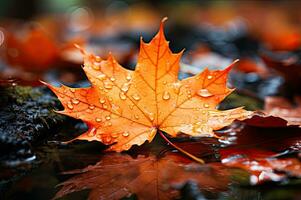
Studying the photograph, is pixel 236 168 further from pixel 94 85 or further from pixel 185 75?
pixel 185 75

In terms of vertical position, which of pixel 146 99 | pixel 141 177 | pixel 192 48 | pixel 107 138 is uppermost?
pixel 192 48

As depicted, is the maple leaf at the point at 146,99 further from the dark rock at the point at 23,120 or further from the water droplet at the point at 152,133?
the dark rock at the point at 23,120

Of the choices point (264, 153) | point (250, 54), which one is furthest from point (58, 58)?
point (264, 153)

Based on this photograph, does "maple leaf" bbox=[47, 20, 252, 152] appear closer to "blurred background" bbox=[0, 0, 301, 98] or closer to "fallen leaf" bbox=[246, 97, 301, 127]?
"fallen leaf" bbox=[246, 97, 301, 127]

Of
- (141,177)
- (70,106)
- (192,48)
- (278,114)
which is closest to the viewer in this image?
(141,177)

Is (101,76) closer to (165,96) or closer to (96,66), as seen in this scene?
(96,66)

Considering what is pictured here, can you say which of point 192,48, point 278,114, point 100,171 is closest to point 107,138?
point 100,171
